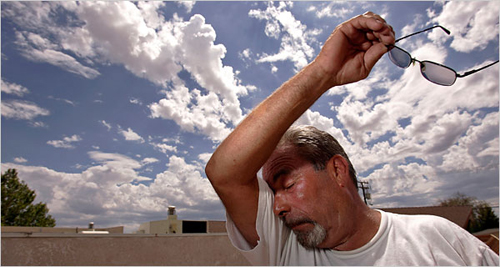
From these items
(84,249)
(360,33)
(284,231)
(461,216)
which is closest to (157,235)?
(84,249)

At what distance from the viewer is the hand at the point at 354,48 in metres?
1.30

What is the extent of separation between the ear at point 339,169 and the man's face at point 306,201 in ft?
0.14

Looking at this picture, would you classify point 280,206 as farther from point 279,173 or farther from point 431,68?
point 431,68

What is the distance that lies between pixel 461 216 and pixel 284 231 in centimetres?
2693

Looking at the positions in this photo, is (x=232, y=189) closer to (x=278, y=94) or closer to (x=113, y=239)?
(x=278, y=94)

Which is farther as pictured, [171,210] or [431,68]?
[171,210]

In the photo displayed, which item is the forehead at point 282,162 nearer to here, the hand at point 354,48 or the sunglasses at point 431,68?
the hand at point 354,48

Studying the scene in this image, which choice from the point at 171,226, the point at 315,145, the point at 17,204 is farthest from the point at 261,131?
the point at 17,204

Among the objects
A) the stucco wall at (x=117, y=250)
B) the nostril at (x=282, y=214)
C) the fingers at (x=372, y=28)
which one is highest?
the fingers at (x=372, y=28)

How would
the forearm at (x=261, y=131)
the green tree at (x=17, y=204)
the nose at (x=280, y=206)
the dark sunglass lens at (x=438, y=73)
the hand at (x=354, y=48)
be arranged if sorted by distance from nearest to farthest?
the forearm at (x=261, y=131), the hand at (x=354, y=48), the nose at (x=280, y=206), the dark sunglass lens at (x=438, y=73), the green tree at (x=17, y=204)

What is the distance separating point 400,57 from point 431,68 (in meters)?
0.27

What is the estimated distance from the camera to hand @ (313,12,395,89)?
1.30m

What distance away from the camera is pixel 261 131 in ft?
3.85

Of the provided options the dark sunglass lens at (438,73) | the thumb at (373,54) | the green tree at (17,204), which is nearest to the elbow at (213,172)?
the thumb at (373,54)
